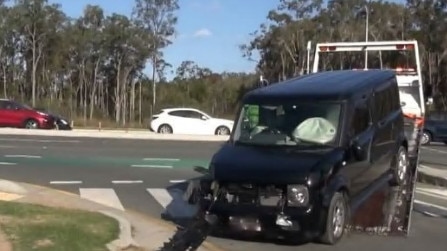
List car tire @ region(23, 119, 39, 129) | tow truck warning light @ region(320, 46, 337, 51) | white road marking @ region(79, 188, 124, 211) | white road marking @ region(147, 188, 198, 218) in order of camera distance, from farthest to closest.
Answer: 1. car tire @ region(23, 119, 39, 129)
2. tow truck warning light @ region(320, 46, 337, 51)
3. white road marking @ region(79, 188, 124, 211)
4. white road marking @ region(147, 188, 198, 218)

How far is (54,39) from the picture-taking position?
67625 millimetres

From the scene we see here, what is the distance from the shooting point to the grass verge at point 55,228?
9016 mm

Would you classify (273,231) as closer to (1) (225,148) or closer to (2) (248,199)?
(2) (248,199)

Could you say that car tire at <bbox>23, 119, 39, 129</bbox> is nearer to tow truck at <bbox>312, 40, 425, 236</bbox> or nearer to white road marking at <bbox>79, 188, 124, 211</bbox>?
tow truck at <bbox>312, 40, 425, 236</bbox>

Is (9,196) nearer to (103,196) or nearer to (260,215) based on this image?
(103,196)

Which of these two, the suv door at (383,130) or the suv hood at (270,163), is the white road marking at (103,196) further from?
the suv door at (383,130)

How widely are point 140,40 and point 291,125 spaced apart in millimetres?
56856

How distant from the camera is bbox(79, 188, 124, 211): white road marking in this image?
43.7 ft

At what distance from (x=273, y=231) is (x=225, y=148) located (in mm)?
1412

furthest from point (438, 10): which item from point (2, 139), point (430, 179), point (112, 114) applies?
point (430, 179)

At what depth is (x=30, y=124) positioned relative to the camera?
40.0 meters

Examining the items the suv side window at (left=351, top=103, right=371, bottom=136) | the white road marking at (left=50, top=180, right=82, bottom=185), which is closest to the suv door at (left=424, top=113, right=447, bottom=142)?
the white road marking at (left=50, top=180, right=82, bottom=185)

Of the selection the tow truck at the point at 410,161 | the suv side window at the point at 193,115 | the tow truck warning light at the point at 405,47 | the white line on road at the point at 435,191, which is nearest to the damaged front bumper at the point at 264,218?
the tow truck at the point at 410,161

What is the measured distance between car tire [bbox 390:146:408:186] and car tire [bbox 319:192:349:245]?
7.04 feet
